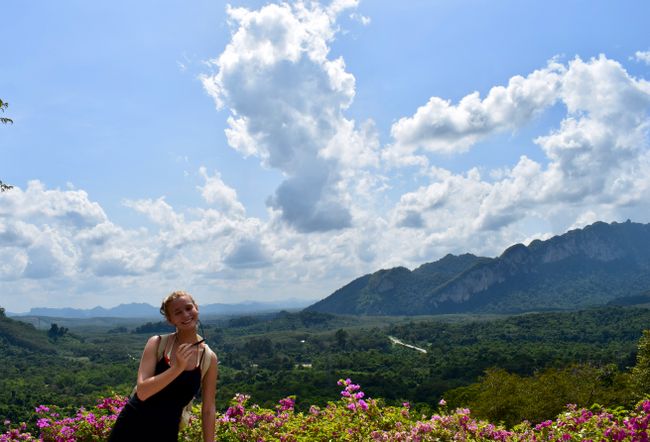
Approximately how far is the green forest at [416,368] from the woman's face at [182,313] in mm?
5195

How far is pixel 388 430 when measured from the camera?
21.6 ft

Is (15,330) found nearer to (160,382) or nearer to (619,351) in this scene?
(619,351)

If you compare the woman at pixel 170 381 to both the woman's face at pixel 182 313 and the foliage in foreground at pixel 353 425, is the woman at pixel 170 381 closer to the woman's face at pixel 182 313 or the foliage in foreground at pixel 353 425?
the woman's face at pixel 182 313

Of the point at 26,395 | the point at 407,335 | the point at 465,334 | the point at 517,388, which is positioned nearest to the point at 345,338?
the point at 407,335

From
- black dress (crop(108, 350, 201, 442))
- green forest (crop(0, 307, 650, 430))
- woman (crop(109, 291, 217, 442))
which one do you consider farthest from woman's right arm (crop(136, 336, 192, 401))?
green forest (crop(0, 307, 650, 430))

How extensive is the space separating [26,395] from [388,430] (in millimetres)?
108450

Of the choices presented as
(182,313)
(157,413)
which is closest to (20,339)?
(157,413)

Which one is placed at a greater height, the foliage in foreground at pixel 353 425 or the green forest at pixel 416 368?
the foliage in foreground at pixel 353 425

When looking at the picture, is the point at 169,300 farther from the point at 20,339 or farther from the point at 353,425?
the point at 20,339

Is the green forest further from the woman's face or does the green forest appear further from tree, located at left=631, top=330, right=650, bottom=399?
the woman's face

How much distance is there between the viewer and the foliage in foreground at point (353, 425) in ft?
19.4

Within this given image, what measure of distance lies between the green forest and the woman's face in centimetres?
519

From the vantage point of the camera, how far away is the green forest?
39.4 meters

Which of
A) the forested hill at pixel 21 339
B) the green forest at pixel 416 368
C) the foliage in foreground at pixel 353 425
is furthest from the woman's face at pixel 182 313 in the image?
the forested hill at pixel 21 339
